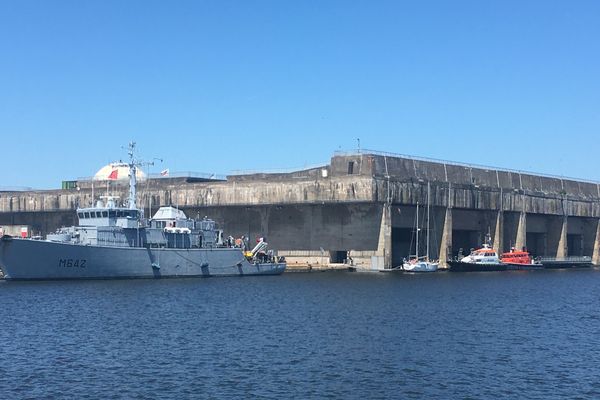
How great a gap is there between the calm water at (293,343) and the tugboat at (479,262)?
92.5ft

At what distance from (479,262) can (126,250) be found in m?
42.8

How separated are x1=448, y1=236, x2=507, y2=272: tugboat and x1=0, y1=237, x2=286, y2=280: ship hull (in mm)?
28937

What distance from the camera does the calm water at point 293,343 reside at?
27.5 meters

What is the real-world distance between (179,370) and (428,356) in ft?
34.0

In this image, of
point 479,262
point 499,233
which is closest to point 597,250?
point 499,233

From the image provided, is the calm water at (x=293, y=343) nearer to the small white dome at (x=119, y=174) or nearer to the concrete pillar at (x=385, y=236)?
the concrete pillar at (x=385, y=236)

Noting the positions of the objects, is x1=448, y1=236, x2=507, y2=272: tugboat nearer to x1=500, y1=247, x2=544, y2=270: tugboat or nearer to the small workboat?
the small workboat

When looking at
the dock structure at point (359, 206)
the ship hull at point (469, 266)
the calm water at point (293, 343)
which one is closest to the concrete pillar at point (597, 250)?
the dock structure at point (359, 206)

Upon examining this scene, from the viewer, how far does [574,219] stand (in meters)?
115

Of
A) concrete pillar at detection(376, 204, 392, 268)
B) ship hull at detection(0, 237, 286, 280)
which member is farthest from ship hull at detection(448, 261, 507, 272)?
ship hull at detection(0, 237, 286, 280)

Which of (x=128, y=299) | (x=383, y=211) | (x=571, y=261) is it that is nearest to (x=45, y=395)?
(x=128, y=299)

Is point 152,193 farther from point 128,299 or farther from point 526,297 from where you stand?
point 526,297

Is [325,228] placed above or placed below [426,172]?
below

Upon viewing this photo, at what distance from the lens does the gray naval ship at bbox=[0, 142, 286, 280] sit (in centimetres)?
6372
